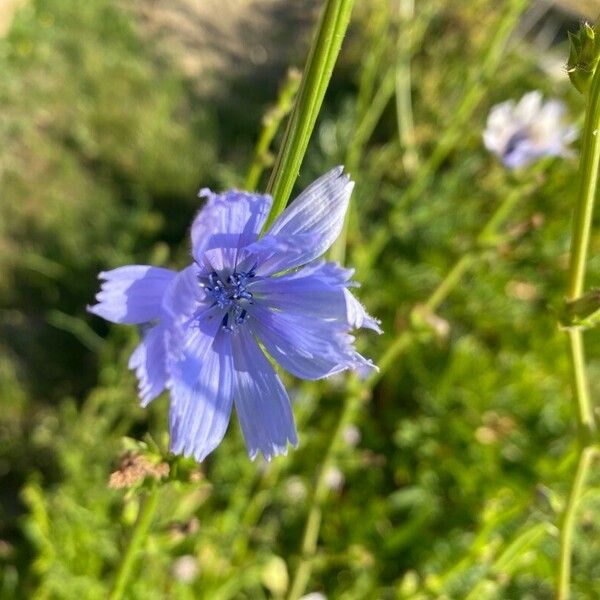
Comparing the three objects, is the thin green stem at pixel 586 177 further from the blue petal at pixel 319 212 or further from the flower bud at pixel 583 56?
the blue petal at pixel 319 212

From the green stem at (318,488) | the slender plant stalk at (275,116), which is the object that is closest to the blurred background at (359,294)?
the slender plant stalk at (275,116)

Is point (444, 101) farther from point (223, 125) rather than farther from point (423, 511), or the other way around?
point (423, 511)

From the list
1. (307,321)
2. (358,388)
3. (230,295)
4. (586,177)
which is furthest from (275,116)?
(358,388)

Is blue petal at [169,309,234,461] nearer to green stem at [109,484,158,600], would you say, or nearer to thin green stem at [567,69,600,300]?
green stem at [109,484,158,600]

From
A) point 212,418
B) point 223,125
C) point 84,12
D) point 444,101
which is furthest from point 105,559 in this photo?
point 444,101

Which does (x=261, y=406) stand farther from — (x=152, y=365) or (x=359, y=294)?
(x=359, y=294)

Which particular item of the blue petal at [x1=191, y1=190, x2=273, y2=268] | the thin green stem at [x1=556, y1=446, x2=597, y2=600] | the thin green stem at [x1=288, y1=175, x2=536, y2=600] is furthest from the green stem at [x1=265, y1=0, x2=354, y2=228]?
the thin green stem at [x1=288, y1=175, x2=536, y2=600]
